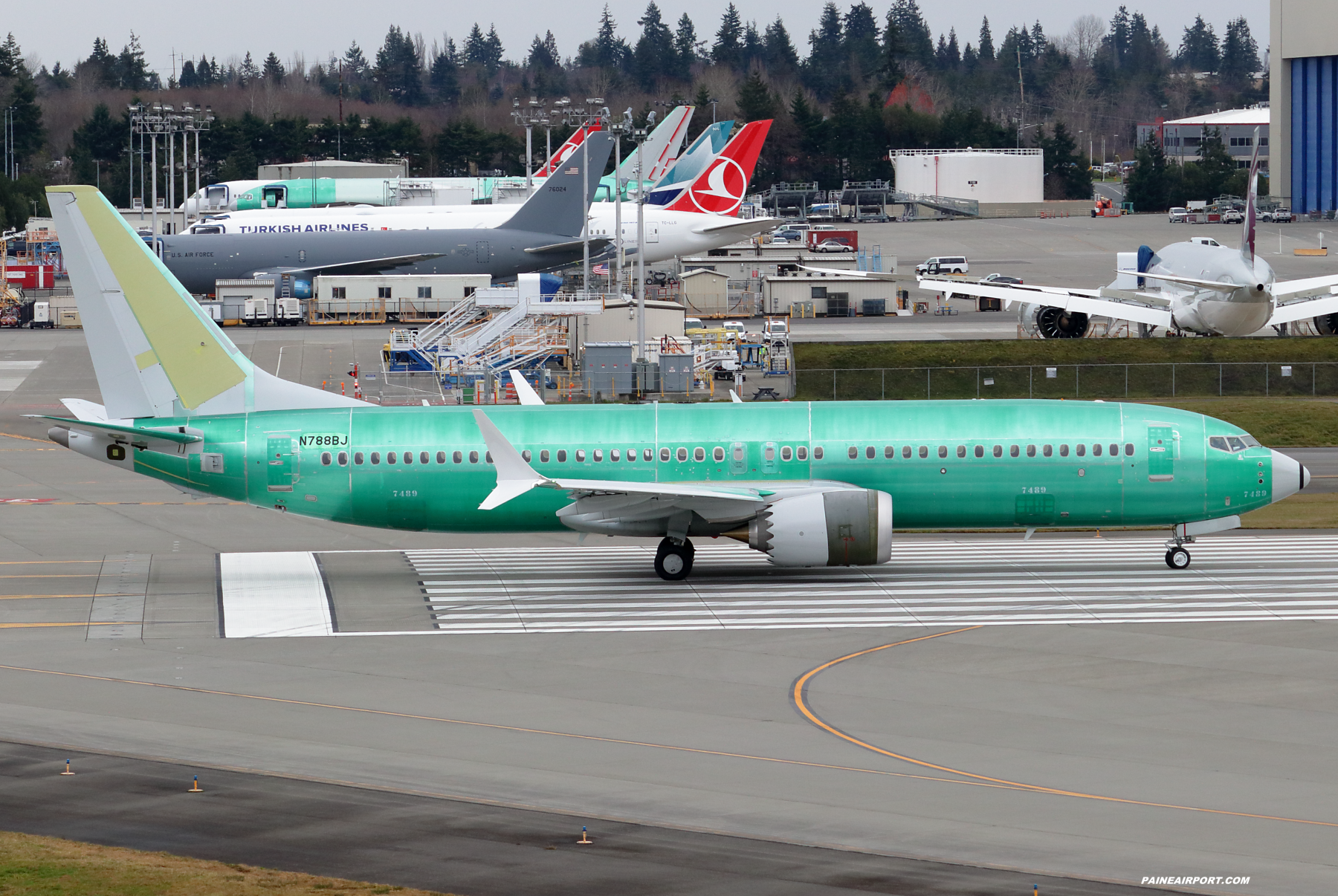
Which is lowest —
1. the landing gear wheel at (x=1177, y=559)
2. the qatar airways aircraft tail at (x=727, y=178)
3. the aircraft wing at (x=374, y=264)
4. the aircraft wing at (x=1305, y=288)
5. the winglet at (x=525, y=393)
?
the landing gear wheel at (x=1177, y=559)

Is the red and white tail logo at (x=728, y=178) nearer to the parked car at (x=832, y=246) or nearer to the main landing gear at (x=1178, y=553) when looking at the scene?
the parked car at (x=832, y=246)

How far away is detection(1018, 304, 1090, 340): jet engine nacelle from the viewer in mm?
82625

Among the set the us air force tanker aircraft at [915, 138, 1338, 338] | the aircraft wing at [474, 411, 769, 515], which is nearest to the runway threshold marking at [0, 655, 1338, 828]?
the aircraft wing at [474, 411, 769, 515]

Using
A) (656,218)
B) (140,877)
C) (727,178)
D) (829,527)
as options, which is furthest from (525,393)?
(727,178)

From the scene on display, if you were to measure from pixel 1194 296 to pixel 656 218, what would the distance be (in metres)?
46.7

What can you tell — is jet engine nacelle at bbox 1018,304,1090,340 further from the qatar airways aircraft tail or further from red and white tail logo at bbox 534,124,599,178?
red and white tail logo at bbox 534,124,599,178

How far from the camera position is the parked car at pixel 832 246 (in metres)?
140

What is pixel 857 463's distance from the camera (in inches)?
1561

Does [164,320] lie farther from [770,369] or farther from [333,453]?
[770,369]

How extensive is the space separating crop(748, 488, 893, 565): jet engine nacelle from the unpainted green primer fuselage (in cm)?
128

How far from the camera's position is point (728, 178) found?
11675cm

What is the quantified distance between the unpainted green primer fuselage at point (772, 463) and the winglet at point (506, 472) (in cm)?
283

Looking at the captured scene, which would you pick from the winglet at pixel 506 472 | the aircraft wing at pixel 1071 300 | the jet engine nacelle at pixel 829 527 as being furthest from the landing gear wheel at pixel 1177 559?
the aircraft wing at pixel 1071 300

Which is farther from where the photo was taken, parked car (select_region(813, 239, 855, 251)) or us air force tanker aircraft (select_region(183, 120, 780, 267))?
parked car (select_region(813, 239, 855, 251))
